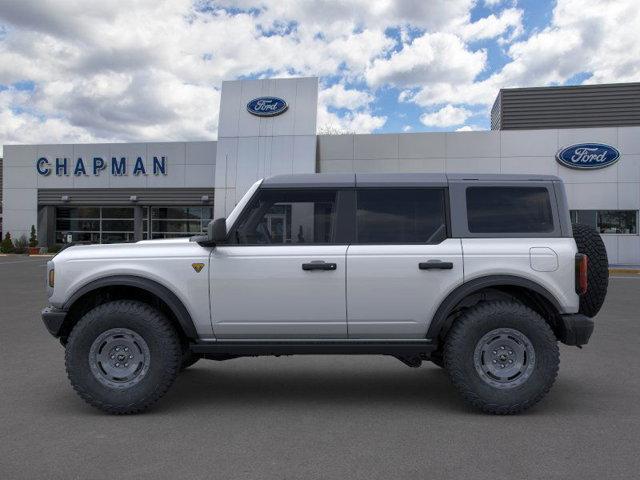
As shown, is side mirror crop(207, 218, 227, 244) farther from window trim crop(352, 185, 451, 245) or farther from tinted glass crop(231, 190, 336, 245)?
window trim crop(352, 185, 451, 245)

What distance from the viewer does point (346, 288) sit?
469cm

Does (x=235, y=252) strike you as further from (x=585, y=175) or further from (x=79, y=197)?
(x=79, y=197)

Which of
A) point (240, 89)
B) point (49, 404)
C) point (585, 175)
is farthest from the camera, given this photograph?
point (240, 89)

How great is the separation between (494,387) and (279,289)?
1.90 m

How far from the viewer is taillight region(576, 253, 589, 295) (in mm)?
4684

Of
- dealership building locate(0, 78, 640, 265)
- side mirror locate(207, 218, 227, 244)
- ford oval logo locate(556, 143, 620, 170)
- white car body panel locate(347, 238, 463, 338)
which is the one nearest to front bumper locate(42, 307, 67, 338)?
side mirror locate(207, 218, 227, 244)

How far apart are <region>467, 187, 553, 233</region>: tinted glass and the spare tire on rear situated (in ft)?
1.59

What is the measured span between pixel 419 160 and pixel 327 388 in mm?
22082

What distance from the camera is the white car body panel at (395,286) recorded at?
469cm

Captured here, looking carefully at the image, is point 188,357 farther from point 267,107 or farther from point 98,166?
point 98,166

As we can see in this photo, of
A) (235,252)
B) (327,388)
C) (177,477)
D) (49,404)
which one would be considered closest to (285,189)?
(235,252)

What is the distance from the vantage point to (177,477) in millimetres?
3465

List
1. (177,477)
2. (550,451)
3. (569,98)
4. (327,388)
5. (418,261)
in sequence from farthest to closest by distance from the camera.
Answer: (569,98) < (327,388) < (418,261) < (550,451) < (177,477)

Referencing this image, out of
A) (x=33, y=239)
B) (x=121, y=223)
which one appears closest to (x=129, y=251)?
(x=121, y=223)
